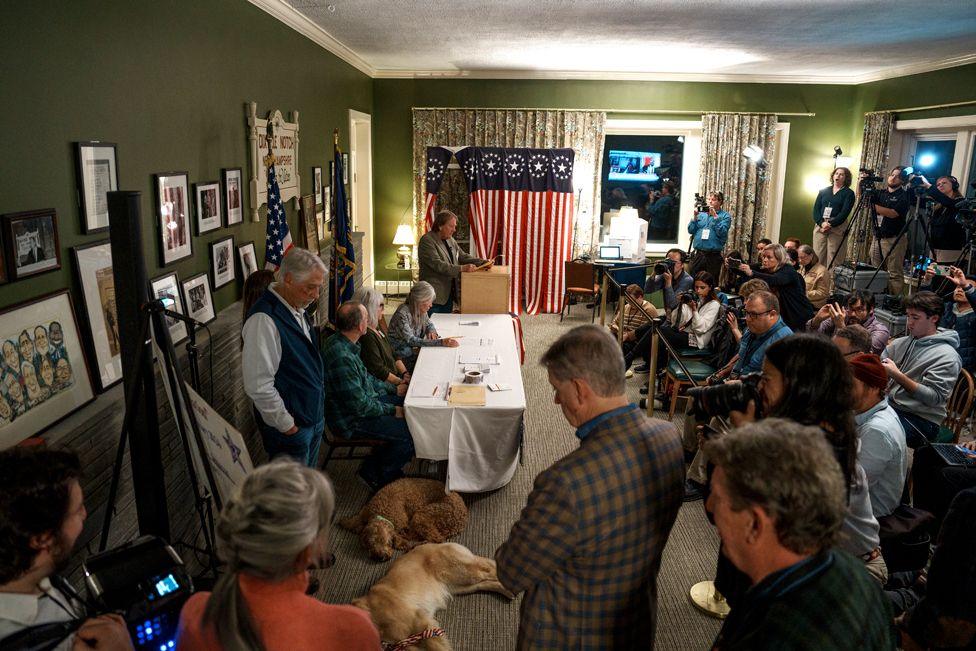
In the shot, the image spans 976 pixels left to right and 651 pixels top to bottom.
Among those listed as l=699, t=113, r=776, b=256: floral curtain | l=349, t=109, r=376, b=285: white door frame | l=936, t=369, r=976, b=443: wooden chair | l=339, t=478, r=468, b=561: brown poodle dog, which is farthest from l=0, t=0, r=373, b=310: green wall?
l=699, t=113, r=776, b=256: floral curtain

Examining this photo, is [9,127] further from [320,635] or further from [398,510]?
[398,510]

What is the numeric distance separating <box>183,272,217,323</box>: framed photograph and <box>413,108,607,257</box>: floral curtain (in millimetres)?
5235

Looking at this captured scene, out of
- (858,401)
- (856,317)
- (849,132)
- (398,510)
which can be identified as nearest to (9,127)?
(398,510)

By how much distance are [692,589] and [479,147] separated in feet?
20.2

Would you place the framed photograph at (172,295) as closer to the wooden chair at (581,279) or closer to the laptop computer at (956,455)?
the laptop computer at (956,455)

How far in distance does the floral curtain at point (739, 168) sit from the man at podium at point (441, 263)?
4.02 metres

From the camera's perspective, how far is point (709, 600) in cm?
294

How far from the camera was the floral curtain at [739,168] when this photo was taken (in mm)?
8406

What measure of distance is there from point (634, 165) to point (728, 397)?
7.29 metres

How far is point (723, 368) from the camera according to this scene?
4.58 metres

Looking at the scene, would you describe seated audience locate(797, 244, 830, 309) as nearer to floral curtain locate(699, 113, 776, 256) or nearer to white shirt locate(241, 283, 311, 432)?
floral curtain locate(699, 113, 776, 256)

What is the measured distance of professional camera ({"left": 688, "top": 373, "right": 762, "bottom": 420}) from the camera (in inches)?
77.7

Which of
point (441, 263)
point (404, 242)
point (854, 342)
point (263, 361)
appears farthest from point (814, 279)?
point (263, 361)

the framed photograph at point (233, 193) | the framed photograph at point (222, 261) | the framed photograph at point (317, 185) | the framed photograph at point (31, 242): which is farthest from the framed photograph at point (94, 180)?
the framed photograph at point (317, 185)
